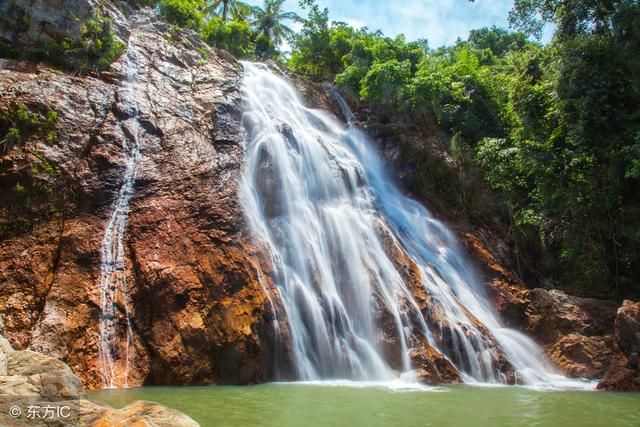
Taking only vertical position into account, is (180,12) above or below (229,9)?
below

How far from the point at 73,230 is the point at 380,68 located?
15.5 metres

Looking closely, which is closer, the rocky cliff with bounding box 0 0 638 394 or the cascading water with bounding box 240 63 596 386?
the rocky cliff with bounding box 0 0 638 394

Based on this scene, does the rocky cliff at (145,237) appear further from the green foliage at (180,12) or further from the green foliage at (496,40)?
the green foliage at (496,40)

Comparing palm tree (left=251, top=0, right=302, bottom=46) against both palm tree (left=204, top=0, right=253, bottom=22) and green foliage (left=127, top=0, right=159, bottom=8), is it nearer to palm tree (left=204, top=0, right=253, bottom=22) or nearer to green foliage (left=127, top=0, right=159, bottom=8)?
palm tree (left=204, top=0, right=253, bottom=22)

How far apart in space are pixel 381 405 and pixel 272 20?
114 ft

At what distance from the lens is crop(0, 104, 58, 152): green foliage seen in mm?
11422

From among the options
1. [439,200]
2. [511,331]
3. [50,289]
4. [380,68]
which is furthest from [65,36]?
[511,331]

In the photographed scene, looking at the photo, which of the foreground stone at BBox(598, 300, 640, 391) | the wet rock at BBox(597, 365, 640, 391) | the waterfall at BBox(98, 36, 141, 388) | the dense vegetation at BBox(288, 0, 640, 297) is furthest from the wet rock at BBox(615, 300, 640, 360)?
the waterfall at BBox(98, 36, 141, 388)

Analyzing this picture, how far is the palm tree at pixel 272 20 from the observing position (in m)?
37.6

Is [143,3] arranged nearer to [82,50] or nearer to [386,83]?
[82,50]

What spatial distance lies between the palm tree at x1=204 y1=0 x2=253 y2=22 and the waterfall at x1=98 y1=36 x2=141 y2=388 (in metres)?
25.4

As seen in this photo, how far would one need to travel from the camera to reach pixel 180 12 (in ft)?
81.1

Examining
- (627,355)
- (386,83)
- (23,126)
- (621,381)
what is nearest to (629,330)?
(627,355)

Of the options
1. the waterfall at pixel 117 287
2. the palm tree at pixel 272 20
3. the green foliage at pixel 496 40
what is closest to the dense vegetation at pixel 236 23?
the palm tree at pixel 272 20
